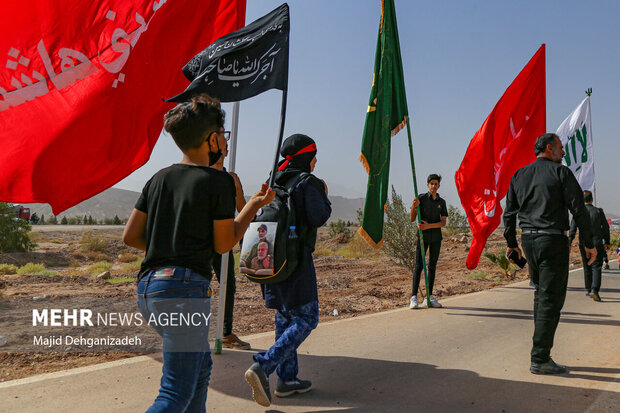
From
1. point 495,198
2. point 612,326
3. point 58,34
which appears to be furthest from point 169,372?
point 495,198

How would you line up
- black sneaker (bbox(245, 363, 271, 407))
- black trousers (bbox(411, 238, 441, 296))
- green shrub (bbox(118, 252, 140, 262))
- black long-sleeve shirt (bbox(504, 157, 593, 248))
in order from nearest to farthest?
1. black sneaker (bbox(245, 363, 271, 407))
2. black long-sleeve shirt (bbox(504, 157, 593, 248))
3. black trousers (bbox(411, 238, 441, 296))
4. green shrub (bbox(118, 252, 140, 262))

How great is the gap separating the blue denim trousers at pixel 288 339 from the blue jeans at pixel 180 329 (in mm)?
1087

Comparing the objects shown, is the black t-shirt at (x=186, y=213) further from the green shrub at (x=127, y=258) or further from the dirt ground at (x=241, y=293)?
the green shrub at (x=127, y=258)

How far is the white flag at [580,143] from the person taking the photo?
1115 cm

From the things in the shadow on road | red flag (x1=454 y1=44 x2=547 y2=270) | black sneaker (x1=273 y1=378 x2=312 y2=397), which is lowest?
the shadow on road

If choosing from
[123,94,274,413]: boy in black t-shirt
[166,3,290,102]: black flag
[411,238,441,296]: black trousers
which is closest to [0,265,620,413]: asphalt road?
[411,238,441,296]: black trousers

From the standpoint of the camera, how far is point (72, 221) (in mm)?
60594

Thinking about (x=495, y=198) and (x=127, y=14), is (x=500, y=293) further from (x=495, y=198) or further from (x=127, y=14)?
(x=127, y=14)

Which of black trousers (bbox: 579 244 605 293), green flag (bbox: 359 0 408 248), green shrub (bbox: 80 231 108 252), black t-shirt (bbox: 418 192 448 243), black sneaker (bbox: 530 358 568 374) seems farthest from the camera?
green shrub (bbox: 80 231 108 252)

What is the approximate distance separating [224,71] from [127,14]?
1.29 meters

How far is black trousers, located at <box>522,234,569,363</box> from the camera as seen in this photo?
4.50 m

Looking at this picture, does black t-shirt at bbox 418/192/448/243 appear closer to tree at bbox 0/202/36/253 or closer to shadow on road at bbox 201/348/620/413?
shadow on road at bbox 201/348/620/413

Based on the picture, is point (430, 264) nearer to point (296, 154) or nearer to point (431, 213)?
point (431, 213)

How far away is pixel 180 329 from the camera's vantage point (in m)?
2.35
